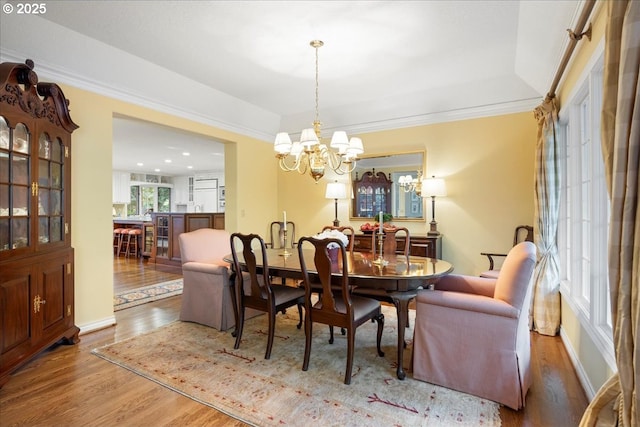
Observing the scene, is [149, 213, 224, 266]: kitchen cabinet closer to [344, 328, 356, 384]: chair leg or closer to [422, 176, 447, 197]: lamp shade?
[422, 176, 447, 197]: lamp shade

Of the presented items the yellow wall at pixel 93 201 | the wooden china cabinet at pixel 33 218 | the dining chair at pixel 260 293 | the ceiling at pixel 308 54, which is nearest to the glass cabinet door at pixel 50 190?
the wooden china cabinet at pixel 33 218

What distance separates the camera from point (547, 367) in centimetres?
251

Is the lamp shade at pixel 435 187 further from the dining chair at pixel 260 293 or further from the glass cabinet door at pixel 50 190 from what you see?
the glass cabinet door at pixel 50 190

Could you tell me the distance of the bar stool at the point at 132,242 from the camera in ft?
25.4

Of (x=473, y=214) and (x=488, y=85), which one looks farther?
(x=473, y=214)

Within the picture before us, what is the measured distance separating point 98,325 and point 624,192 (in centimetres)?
407

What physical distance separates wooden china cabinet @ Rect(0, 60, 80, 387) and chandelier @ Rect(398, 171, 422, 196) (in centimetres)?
378

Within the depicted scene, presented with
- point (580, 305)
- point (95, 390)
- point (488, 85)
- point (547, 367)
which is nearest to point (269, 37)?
point (488, 85)

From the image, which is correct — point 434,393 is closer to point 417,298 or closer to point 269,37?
point 417,298

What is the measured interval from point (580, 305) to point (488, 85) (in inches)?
103

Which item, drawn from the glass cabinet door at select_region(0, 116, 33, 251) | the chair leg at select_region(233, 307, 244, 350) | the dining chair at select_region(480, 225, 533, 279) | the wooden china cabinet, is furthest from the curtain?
the glass cabinet door at select_region(0, 116, 33, 251)

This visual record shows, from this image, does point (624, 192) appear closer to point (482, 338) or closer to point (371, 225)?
point (482, 338)

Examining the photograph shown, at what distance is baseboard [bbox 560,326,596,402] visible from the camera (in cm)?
207

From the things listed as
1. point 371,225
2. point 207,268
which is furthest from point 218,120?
point 371,225
